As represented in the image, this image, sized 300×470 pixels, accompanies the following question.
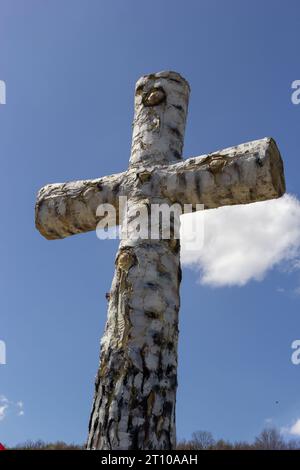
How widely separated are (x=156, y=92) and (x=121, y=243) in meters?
1.33

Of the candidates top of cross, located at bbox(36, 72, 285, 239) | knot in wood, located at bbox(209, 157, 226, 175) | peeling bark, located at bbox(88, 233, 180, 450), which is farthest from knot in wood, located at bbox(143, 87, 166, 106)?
peeling bark, located at bbox(88, 233, 180, 450)

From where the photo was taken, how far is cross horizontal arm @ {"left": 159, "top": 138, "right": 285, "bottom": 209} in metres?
3.44

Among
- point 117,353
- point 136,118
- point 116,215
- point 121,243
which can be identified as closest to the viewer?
point 117,353

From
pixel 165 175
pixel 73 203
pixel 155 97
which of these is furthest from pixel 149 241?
pixel 155 97

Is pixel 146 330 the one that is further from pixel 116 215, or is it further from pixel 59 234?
pixel 59 234

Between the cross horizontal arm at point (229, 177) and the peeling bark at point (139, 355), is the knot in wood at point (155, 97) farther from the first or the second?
the peeling bark at point (139, 355)

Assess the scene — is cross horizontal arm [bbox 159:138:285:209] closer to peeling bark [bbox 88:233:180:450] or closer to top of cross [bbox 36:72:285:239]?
top of cross [bbox 36:72:285:239]

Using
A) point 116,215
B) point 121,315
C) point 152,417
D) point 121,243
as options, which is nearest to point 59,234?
point 116,215

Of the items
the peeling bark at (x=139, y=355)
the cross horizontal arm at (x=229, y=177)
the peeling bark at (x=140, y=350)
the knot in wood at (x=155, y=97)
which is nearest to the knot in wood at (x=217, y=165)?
the cross horizontal arm at (x=229, y=177)

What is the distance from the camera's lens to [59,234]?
14.1ft

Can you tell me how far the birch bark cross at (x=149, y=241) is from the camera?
292 cm

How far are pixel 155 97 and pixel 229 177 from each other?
1010 millimetres

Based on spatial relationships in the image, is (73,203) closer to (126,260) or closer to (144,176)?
(144,176)
